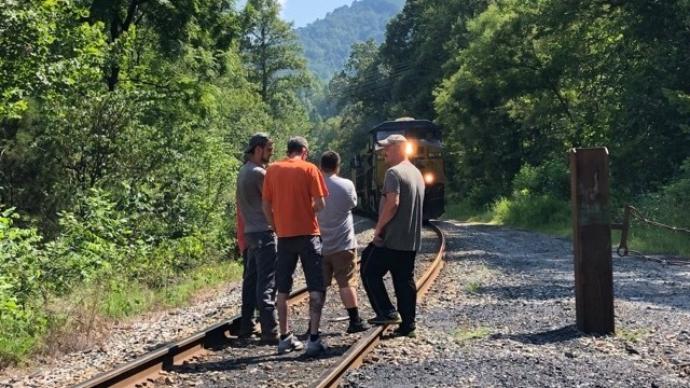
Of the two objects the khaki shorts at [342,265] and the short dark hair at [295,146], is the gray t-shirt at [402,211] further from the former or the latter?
the short dark hair at [295,146]

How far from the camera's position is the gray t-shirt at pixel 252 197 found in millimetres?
7637

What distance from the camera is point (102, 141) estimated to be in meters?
15.6

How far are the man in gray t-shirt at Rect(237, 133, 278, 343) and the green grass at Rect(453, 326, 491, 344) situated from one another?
1817 millimetres

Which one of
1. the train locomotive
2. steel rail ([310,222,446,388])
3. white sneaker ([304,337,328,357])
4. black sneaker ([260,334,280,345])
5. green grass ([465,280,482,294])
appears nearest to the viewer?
steel rail ([310,222,446,388])

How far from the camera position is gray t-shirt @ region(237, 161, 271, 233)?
301 inches

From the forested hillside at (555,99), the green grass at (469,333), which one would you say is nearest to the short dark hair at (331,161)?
the green grass at (469,333)

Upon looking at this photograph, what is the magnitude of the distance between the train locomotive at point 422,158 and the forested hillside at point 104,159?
6.08 m

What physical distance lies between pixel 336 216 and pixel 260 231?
78 centimetres

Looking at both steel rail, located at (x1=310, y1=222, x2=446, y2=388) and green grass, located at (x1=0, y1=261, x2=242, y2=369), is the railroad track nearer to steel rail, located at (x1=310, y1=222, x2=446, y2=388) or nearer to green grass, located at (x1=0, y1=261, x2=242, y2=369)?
steel rail, located at (x1=310, y1=222, x2=446, y2=388)

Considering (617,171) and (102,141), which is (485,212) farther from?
(102,141)

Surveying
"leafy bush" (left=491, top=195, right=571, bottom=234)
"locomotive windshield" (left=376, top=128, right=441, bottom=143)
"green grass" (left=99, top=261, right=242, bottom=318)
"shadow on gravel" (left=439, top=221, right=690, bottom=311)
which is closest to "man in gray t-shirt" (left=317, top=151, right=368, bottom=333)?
"shadow on gravel" (left=439, top=221, right=690, bottom=311)

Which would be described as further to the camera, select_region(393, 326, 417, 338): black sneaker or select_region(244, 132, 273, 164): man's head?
select_region(244, 132, 273, 164): man's head

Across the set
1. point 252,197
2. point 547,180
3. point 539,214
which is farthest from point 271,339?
point 547,180

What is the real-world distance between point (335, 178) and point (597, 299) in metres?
2.84
